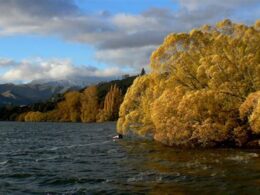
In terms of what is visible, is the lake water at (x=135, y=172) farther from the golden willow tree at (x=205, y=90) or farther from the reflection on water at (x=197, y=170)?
the golden willow tree at (x=205, y=90)

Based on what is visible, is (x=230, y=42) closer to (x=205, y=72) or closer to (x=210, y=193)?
(x=205, y=72)

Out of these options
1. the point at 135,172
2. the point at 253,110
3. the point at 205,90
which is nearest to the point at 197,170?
the point at 135,172

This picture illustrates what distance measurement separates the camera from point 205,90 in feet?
202

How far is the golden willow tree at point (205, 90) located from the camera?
193 feet

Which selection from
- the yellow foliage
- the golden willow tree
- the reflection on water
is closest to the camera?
the reflection on water

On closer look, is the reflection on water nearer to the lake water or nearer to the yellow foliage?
the lake water

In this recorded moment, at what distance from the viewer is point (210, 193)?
104ft

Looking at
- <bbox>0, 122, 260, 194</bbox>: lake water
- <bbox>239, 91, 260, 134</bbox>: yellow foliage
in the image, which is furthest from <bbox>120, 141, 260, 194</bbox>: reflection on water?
<bbox>239, 91, 260, 134</bbox>: yellow foliage

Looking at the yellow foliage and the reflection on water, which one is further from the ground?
the yellow foliage

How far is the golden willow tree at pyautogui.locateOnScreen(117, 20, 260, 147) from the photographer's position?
58781 millimetres

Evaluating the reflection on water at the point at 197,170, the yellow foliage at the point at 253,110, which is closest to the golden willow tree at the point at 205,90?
the yellow foliage at the point at 253,110

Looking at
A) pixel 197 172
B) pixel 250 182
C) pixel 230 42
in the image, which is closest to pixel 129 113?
pixel 230 42

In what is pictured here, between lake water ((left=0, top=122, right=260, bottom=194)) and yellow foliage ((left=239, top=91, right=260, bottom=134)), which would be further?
yellow foliage ((left=239, top=91, right=260, bottom=134))

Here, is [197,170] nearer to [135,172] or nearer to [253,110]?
[135,172]
